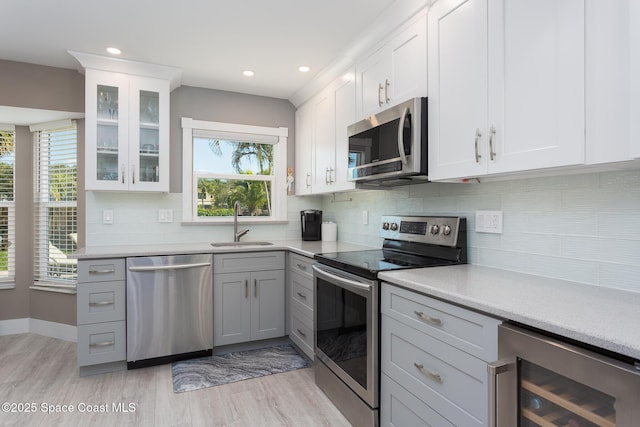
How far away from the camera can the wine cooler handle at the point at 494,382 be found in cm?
110

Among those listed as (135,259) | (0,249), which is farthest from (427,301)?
(0,249)

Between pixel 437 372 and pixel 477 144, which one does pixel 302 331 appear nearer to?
pixel 437 372

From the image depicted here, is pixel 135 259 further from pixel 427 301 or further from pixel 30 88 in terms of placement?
pixel 427 301

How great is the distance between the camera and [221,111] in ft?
11.7

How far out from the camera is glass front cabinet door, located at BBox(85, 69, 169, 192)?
9.46ft

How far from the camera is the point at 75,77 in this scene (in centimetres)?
315

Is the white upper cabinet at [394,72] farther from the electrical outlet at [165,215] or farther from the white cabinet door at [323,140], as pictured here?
the electrical outlet at [165,215]

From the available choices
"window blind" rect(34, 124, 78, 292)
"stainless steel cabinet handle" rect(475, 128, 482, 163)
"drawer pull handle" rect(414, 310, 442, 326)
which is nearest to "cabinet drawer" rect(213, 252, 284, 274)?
"window blind" rect(34, 124, 78, 292)

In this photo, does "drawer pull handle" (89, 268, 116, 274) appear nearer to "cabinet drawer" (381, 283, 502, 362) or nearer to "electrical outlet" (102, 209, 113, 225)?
"electrical outlet" (102, 209, 113, 225)

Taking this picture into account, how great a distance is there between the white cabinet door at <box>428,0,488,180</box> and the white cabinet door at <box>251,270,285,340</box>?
174 centimetres

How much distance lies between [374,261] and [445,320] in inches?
28.4

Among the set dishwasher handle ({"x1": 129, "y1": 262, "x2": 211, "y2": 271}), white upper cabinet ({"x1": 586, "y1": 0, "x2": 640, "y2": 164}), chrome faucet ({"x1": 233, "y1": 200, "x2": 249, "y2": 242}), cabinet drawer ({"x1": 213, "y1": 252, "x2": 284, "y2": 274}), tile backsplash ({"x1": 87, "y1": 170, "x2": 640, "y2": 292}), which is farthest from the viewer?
chrome faucet ({"x1": 233, "y1": 200, "x2": 249, "y2": 242})

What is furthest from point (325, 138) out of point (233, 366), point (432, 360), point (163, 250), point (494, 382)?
point (494, 382)

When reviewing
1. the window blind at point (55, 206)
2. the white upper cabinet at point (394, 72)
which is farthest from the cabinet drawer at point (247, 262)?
the window blind at point (55, 206)
